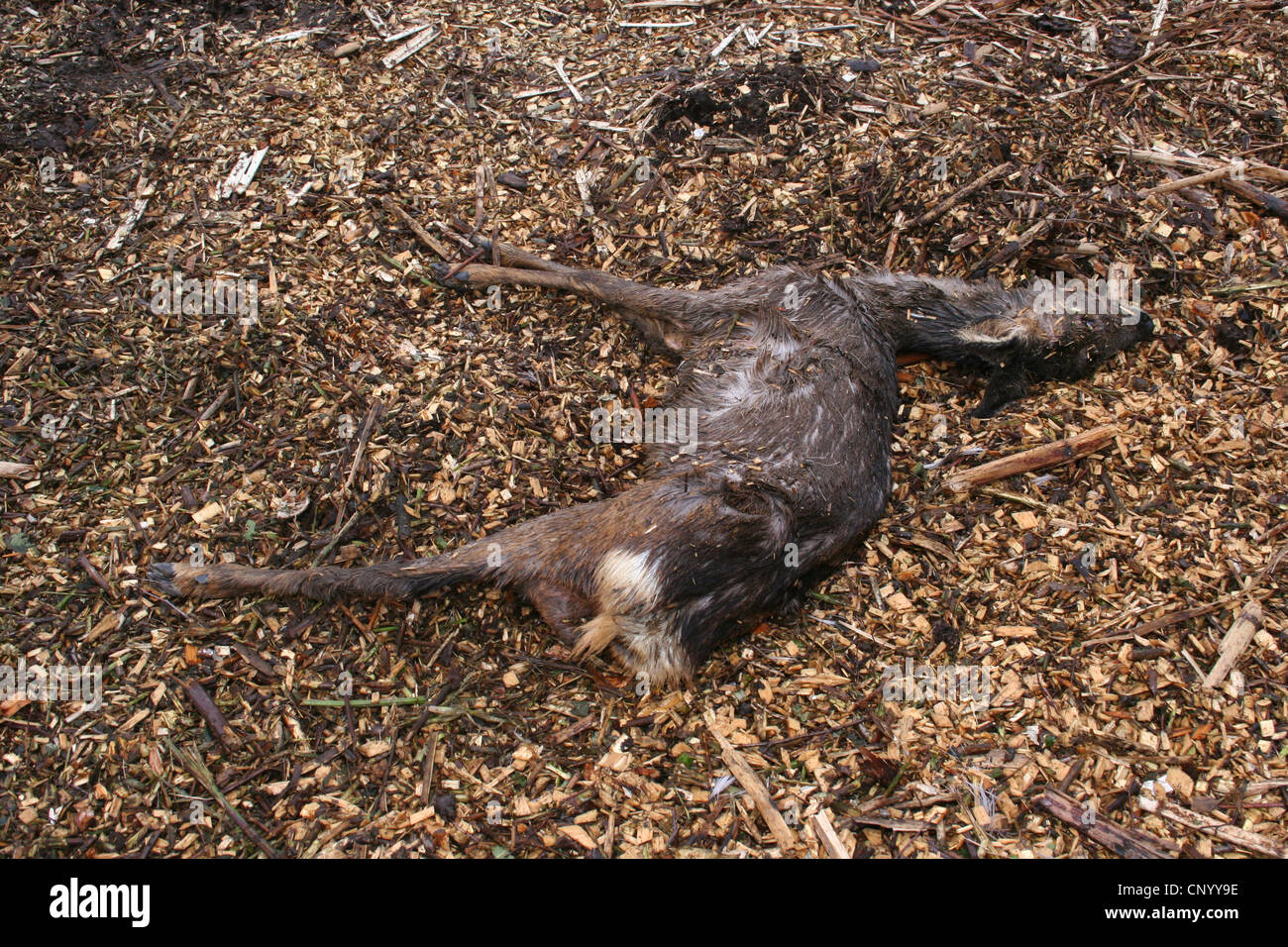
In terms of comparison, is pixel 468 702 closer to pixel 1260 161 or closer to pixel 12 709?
pixel 12 709

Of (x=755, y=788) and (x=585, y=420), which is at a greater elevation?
(x=585, y=420)

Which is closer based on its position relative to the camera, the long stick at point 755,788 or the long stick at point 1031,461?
the long stick at point 755,788

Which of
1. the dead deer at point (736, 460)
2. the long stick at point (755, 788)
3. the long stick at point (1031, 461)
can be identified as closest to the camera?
the long stick at point (755, 788)

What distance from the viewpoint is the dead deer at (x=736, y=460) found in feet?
11.3

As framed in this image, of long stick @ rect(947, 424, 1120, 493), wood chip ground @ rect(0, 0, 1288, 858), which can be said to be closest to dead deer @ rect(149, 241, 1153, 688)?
wood chip ground @ rect(0, 0, 1288, 858)

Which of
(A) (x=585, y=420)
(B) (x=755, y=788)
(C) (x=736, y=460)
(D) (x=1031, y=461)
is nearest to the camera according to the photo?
(B) (x=755, y=788)

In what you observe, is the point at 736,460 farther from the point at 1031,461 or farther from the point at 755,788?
the point at 1031,461

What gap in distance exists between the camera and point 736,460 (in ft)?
12.4

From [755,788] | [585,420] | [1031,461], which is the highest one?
[1031,461]

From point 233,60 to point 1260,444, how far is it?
599cm

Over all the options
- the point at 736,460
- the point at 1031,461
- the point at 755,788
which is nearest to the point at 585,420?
the point at 736,460

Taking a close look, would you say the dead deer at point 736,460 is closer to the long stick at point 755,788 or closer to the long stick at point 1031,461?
the long stick at point 755,788

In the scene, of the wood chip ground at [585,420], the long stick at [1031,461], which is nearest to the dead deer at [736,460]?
the wood chip ground at [585,420]

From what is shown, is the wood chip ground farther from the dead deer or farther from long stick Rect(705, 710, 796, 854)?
the dead deer
